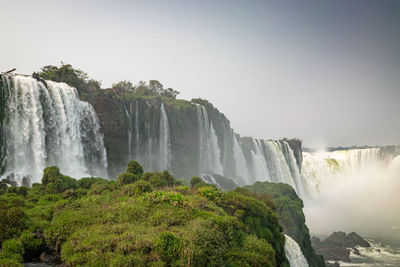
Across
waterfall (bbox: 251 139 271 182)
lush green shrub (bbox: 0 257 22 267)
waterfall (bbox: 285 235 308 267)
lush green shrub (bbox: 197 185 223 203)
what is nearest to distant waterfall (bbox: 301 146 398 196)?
waterfall (bbox: 251 139 271 182)

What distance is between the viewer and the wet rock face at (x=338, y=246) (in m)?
27.3

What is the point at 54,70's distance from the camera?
92.1ft

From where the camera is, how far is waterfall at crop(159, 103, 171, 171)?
1324 inches

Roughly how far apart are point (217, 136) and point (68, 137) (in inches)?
1113

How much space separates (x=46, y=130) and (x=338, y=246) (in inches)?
1266

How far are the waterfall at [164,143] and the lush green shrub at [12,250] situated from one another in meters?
27.4

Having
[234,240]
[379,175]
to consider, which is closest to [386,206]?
[379,175]

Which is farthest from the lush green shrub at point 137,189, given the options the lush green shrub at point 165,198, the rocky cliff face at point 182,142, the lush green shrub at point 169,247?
the rocky cliff face at point 182,142

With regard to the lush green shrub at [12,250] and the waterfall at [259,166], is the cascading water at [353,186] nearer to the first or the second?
the waterfall at [259,166]

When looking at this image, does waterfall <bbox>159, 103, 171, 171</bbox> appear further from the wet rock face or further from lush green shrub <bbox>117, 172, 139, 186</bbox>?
the wet rock face

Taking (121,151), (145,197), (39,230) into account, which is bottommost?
(39,230)

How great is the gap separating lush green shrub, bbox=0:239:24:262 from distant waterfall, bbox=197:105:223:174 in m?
33.8

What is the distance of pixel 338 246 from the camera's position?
29.6 metres

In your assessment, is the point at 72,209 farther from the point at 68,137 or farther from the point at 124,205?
the point at 68,137
